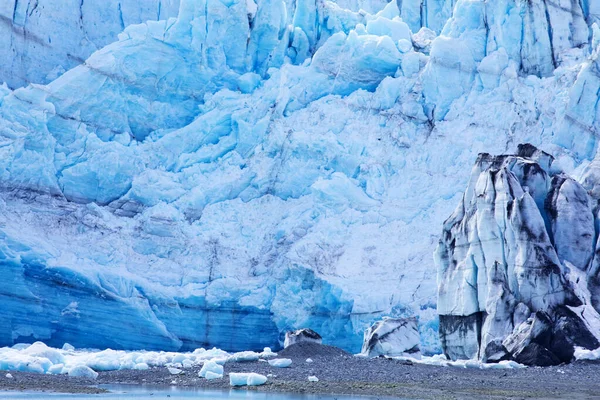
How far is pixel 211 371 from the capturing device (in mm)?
16109

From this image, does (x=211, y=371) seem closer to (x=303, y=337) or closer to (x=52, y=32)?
(x=303, y=337)

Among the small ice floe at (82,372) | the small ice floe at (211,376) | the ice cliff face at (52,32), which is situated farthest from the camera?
the ice cliff face at (52,32)

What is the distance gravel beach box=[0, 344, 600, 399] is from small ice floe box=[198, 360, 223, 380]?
16cm

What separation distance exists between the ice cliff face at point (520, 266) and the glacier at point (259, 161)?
3.53m

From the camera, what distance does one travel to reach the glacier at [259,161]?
23547 mm

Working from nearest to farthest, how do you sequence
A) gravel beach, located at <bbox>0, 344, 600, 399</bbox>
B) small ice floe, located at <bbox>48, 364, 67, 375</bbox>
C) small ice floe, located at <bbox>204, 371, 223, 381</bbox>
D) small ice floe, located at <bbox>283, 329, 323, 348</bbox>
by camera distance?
gravel beach, located at <bbox>0, 344, 600, 399</bbox>
small ice floe, located at <bbox>204, 371, 223, 381</bbox>
small ice floe, located at <bbox>48, 364, 67, 375</bbox>
small ice floe, located at <bbox>283, 329, 323, 348</bbox>

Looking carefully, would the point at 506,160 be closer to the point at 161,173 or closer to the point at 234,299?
the point at 234,299

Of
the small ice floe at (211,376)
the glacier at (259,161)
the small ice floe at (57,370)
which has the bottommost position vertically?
the small ice floe at (211,376)

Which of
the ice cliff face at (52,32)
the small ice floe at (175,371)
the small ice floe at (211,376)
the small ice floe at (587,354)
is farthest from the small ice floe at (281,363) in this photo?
the ice cliff face at (52,32)

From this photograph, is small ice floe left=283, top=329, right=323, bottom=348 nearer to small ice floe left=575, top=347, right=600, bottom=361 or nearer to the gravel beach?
the gravel beach

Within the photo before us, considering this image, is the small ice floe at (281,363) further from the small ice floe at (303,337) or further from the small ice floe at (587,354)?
the small ice floe at (587,354)

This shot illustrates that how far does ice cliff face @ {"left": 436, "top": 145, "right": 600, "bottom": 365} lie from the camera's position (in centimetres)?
1745

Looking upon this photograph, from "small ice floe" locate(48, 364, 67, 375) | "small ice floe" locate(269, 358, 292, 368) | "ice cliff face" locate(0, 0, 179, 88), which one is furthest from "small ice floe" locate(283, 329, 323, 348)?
"ice cliff face" locate(0, 0, 179, 88)

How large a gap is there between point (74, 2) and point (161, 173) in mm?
6275
